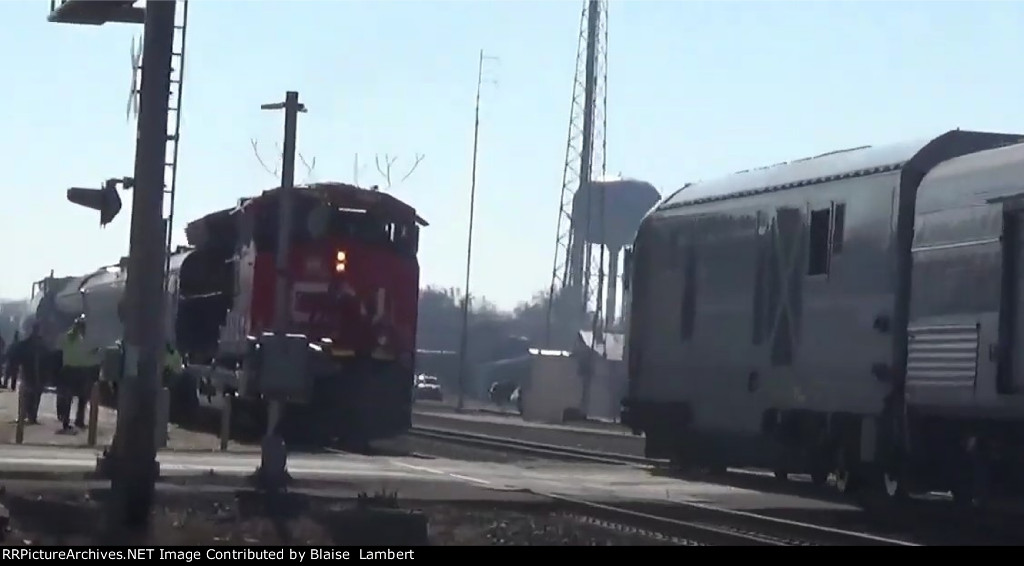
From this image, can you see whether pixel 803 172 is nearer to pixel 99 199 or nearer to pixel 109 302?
pixel 99 199

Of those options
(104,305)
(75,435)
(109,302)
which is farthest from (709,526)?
(104,305)

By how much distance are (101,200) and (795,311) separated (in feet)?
29.0

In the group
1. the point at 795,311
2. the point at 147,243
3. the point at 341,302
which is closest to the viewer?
the point at 147,243

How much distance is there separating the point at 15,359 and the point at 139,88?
16880mm

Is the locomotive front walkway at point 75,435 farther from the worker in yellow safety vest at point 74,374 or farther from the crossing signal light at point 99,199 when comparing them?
the crossing signal light at point 99,199

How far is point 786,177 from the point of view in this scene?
2362 centimetres

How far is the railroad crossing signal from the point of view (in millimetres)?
17922

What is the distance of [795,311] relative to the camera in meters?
22.5

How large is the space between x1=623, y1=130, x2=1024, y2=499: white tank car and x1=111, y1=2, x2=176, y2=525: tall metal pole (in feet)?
26.8

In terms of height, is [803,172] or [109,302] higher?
[803,172]

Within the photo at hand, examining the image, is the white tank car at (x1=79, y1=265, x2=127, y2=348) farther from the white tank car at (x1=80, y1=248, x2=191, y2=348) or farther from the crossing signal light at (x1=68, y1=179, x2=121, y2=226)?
the crossing signal light at (x1=68, y1=179, x2=121, y2=226)
